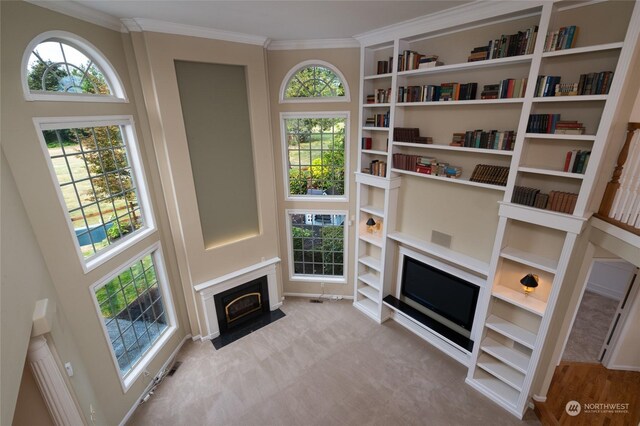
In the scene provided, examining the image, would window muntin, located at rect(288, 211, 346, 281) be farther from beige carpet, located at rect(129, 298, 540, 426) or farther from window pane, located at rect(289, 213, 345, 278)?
beige carpet, located at rect(129, 298, 540, 426)

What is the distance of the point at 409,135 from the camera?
4281 mm

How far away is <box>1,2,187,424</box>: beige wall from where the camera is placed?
2.04 meters

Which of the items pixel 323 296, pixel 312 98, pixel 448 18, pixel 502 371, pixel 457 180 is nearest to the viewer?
pixel 448 18

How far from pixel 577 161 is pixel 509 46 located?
4.68ft

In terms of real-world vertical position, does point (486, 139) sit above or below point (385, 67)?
below

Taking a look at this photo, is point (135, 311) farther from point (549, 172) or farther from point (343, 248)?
point (549, 172)

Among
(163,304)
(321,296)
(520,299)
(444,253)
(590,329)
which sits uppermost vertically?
(444,253)

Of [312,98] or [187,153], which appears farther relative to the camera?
[312,98]

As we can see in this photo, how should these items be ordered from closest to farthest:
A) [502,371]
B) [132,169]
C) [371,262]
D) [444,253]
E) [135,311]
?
[502,371], [132,169], [135,311], [444,253], [371,262]

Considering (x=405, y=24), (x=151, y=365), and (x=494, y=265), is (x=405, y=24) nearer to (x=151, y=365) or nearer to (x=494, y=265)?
(x=494, y=265)

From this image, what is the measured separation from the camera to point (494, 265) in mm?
3625

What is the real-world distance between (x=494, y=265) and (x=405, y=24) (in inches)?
133

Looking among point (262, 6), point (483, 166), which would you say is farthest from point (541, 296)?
point (262, 6)

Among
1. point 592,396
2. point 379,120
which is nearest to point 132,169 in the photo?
point 379,120
